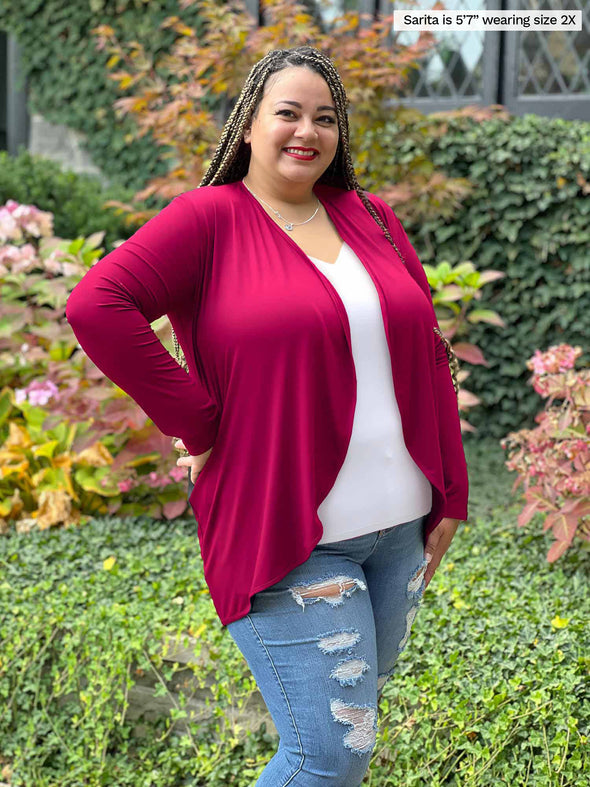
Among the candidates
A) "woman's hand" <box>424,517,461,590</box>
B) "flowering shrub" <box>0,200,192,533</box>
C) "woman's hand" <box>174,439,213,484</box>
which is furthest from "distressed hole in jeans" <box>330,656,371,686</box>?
"flowering shrub" <box>0,200,192,533</box>

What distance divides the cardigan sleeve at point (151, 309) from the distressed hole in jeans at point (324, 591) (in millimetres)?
334

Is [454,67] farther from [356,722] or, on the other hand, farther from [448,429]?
[356,722]

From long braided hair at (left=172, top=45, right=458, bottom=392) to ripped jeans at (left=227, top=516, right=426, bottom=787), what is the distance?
52 cm

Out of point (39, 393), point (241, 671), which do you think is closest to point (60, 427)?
point (39, 393)

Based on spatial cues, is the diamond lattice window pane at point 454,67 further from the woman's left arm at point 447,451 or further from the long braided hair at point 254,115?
the woman's left arm at point 447,451

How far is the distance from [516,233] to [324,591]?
13.9 feet

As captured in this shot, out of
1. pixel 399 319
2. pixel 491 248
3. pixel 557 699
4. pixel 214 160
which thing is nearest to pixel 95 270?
pixel 214 160

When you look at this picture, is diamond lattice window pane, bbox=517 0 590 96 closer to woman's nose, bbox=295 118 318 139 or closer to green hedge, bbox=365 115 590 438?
green hedge, bbox=365 115 590 438

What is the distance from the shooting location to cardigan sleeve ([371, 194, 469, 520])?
1961mm

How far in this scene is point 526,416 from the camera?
5.88 metres

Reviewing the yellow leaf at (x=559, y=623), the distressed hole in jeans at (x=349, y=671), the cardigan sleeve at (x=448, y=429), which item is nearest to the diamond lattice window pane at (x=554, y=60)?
the yellow leaf at (x=559, y=623)

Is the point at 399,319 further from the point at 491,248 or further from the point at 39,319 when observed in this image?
the point at 491,248

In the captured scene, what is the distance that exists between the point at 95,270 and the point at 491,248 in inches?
172

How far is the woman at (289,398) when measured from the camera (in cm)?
164
